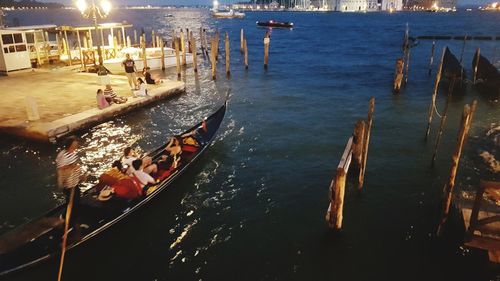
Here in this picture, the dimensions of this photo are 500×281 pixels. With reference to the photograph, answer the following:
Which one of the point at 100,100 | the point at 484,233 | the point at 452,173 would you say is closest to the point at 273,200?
the point at 452,173

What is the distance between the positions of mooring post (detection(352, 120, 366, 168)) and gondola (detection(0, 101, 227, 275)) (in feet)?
16.1

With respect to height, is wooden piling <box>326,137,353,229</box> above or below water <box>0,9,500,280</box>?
above

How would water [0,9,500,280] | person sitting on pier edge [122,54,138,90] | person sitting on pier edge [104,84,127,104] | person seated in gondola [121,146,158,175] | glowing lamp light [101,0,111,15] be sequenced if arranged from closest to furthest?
water [0,9,500,280]
person seated in gondola [121,146,158,175]
person sitting on pier edge [104,84,127,104]
person sitting on pier edge [122,54,138,90]
glowing lamp light [101,0,111,15]

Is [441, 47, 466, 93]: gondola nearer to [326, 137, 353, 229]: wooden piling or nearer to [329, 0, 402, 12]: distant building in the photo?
[326, 137, 353, 229]: wooden piling

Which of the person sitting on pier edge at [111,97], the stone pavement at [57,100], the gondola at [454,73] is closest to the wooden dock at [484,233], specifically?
the stone pavement at [57,100]

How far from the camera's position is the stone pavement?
12.1 metres

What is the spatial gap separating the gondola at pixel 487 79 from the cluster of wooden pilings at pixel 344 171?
46.4ft

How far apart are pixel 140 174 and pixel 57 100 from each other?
28.7 feet

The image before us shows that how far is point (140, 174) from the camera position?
8516 mm

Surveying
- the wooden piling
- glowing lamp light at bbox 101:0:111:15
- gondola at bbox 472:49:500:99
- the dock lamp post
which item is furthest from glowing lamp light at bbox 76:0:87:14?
gondola at bbox 472:49:500:99

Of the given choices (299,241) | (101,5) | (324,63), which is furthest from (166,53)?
(299,241)

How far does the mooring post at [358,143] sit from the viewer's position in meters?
8.79

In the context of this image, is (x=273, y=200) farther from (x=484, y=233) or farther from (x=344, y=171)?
(x=484, y=233)

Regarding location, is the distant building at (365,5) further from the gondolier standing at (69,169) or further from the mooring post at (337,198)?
the gondolier standing at (69,169)
